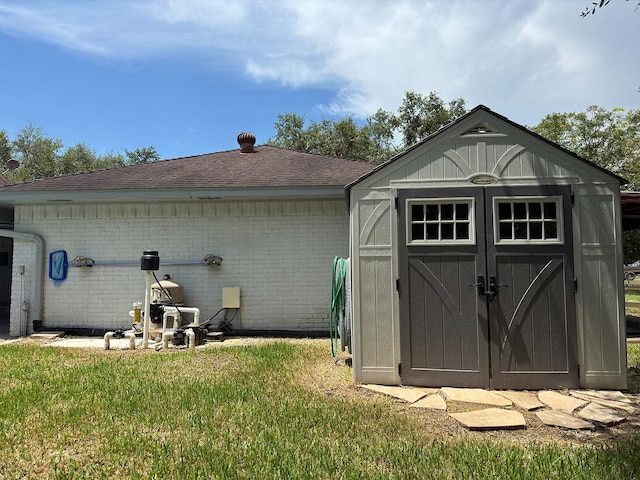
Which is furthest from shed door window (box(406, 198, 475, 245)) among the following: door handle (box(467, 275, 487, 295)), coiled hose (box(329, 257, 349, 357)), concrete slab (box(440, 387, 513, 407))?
concrete slab (box(440, 387, 513, 407))

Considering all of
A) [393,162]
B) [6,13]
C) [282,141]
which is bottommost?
[393,162]

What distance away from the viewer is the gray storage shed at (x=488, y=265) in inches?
173

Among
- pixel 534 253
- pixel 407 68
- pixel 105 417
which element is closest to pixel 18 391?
pixel 105 417

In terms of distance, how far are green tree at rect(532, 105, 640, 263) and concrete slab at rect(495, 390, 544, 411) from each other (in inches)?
785

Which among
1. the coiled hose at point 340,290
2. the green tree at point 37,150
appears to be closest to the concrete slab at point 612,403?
the coiled hose at point 340,290

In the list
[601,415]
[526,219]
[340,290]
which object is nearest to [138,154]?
[340,290]

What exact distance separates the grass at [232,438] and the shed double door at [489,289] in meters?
1.10

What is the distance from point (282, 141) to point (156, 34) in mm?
20662

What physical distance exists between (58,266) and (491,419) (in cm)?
852

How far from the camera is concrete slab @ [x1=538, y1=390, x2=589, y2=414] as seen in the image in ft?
12.6

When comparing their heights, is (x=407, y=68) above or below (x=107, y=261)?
above

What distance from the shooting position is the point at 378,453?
2.82 meters

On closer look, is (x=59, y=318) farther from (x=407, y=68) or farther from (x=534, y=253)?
(x=407, y=68)

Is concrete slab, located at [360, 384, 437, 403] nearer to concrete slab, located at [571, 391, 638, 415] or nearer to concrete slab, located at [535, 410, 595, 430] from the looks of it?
concrete slab, located at [535, 410, 595, 430]
